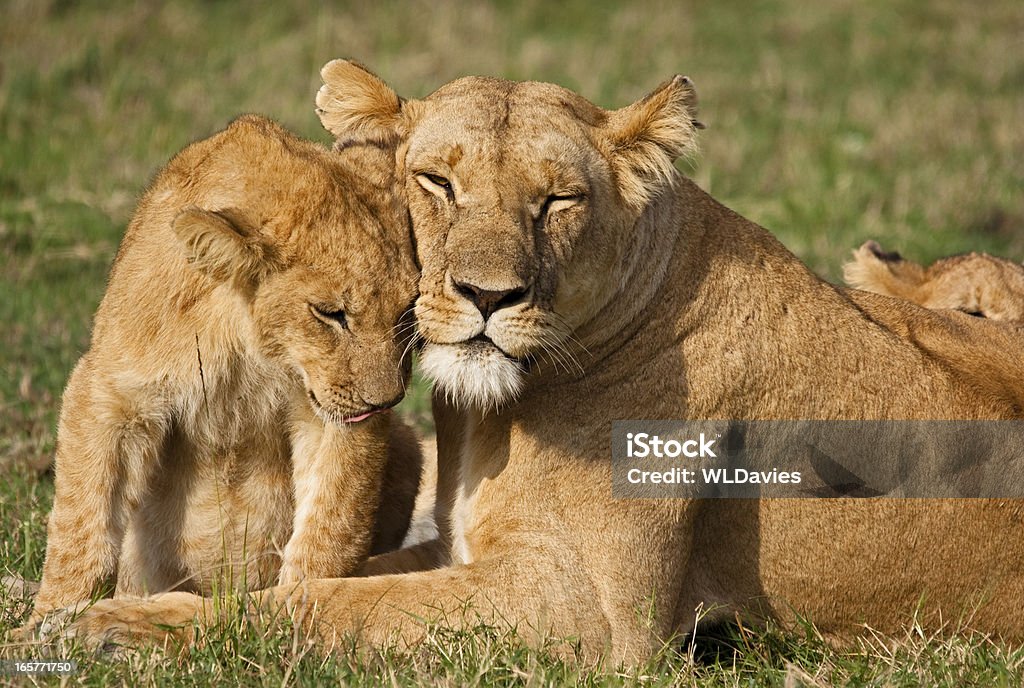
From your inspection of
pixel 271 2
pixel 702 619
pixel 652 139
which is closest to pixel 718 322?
pixel 652 139

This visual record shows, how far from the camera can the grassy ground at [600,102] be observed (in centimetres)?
612

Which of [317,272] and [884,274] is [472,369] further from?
[884,274]

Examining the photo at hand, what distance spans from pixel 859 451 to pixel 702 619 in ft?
2.36

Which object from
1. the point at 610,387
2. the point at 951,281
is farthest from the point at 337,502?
the point at 951,281

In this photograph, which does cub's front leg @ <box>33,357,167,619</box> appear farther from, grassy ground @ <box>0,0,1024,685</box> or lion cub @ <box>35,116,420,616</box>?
grassy ground @ <box>0,0,1024,685</box>

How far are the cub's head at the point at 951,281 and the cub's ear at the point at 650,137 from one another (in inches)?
73.3

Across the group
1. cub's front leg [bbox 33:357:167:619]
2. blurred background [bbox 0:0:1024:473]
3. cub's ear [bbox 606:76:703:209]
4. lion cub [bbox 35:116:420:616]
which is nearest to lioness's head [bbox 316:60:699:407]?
cub's ear [bbox 606:76:703:209]

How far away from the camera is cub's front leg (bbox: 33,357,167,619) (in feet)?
13.6

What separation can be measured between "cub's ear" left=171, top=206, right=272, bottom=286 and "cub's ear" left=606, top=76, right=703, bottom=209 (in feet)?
3.61

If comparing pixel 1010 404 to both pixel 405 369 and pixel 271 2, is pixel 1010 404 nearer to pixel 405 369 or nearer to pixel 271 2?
pixel 405 369

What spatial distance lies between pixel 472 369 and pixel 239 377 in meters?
0.79

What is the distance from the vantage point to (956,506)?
4473mm

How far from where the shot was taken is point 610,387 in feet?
14.2

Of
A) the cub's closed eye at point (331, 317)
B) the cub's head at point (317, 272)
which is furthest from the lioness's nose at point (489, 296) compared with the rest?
the cub's closed eye at point (331, 317)
